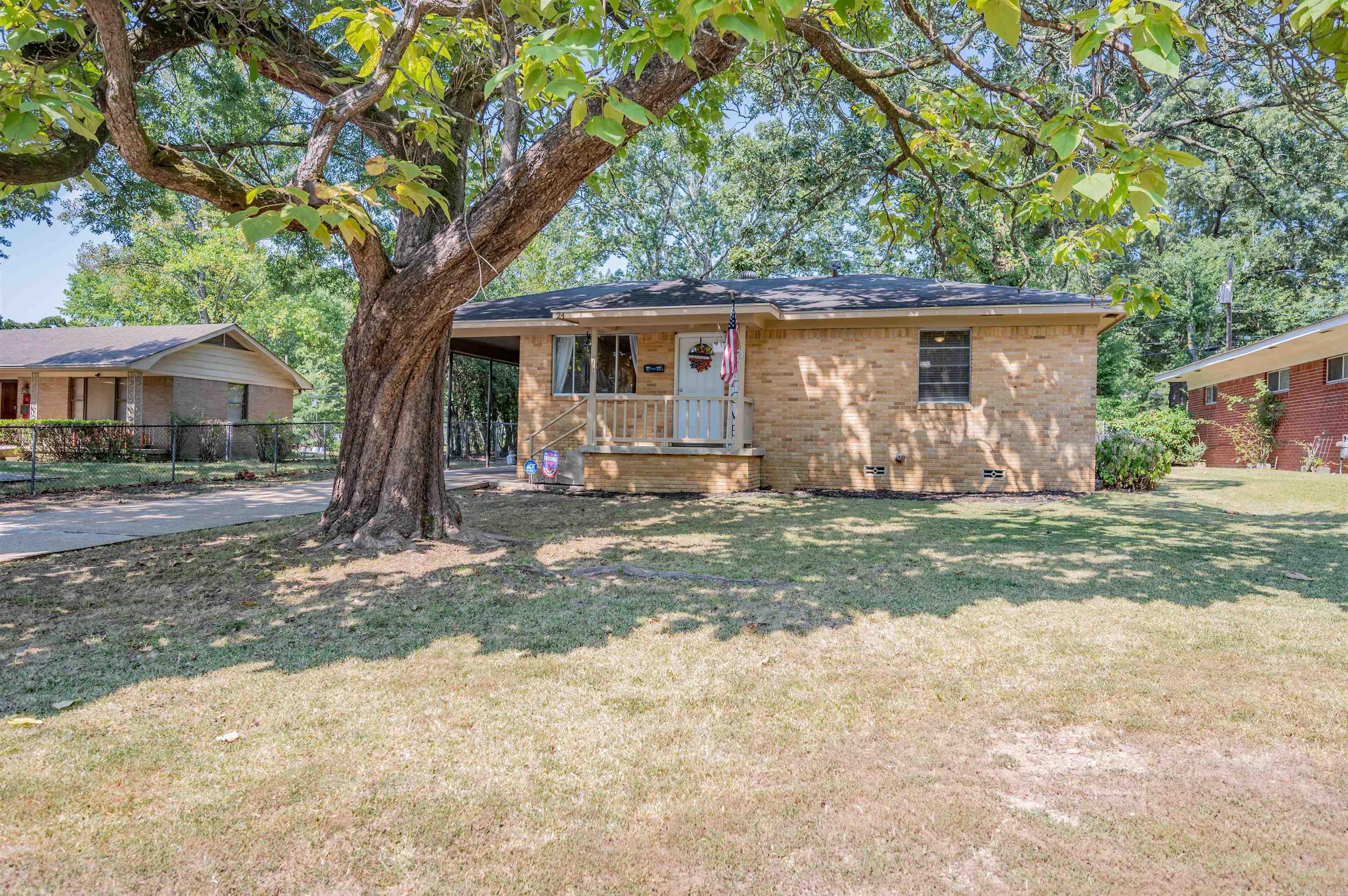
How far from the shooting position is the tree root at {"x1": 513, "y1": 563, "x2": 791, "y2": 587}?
18.6 feet

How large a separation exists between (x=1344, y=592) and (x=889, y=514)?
4928 millimetres

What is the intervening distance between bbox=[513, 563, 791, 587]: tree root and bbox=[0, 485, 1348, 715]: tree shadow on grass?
0.08 metres

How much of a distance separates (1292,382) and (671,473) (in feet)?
57.8

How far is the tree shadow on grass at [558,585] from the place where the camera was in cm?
414

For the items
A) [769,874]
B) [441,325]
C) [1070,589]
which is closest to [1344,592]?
[1070,589]

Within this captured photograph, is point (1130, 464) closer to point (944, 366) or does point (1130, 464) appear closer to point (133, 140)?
point (944, 366)

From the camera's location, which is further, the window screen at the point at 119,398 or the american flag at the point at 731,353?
the window screen at the point at 119,398

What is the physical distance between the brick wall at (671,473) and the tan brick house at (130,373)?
16.2 metres

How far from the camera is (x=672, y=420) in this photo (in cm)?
1385

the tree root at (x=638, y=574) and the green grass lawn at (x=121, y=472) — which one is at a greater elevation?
the green grass lawn at (x=121, y=472)

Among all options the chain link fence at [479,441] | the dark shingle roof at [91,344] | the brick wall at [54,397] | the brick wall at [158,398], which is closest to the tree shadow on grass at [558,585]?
the chain link fence at [479,441]

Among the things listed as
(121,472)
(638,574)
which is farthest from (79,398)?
(638,574)

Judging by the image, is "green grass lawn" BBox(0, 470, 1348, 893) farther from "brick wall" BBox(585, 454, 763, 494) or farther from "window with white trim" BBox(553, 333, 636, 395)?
"window with white trim" BBox(553, 333, 636, 395)

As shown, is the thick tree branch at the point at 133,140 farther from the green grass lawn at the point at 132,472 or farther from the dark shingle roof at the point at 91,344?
the dark shingle roof at the point at 91,344
